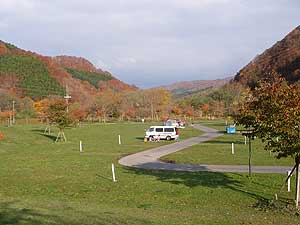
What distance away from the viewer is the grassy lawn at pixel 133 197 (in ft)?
36.0

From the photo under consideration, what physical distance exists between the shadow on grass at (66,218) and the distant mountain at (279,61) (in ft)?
389

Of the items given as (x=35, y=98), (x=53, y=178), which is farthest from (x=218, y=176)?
(x=35, y=98)

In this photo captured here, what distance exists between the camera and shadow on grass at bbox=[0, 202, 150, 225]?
10133 millimetres

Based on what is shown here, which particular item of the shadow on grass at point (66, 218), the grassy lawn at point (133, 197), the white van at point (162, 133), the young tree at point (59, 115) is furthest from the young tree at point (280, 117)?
the young tree at point (59, 115)

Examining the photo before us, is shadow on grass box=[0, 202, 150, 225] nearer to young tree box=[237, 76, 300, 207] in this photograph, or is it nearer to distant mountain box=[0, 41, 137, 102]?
young tree box=[237, 76, 300, 207]

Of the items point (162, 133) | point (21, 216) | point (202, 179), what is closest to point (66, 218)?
point (21, 216)

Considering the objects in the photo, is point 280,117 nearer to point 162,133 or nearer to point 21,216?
point 21,216

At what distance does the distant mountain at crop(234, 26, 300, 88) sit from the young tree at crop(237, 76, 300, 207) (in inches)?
4514

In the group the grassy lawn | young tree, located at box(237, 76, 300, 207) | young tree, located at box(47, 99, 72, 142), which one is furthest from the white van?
young tree, located at box(237, 76, 300, 207)

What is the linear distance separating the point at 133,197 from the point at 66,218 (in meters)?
4.41

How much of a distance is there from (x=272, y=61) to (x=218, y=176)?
474 ft

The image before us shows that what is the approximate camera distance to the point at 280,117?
12.4 m

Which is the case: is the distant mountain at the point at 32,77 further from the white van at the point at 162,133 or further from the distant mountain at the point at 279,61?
the white van at the point at 162,133

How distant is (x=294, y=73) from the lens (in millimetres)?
128625
